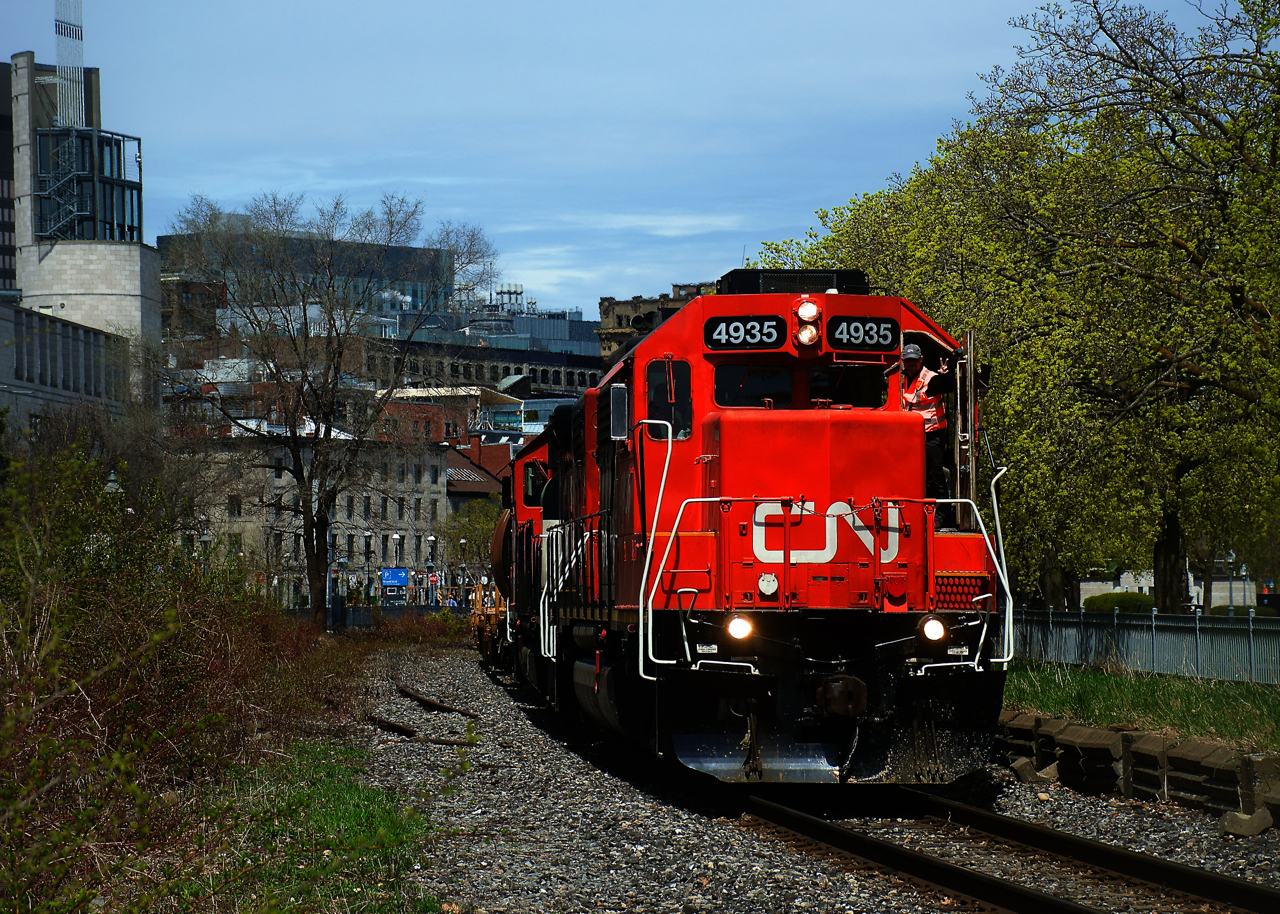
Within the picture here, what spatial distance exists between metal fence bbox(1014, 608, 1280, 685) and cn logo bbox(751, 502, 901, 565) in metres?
10.2

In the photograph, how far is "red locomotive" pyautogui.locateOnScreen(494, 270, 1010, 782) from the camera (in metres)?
10.8

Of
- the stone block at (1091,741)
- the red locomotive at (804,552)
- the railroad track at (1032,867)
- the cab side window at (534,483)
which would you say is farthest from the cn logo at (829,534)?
the cab side window at (534,483)

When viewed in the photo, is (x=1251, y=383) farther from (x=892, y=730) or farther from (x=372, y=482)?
(x=372, y=482)

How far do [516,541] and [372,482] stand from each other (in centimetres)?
2225

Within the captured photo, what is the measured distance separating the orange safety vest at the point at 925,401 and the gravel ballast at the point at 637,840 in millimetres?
3251

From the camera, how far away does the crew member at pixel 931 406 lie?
11.7m

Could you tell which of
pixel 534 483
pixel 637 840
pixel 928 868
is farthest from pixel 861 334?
pixel 534 483

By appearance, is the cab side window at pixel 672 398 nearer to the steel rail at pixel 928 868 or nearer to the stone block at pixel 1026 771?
the steel rail at pixel 928 868

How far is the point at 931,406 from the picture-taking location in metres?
11.8

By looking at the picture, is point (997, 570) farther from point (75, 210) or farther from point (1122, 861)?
point (75, 210)

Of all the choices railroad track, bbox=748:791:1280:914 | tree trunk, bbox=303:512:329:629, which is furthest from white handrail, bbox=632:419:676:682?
tree trunk, bbox=303:512:329:629

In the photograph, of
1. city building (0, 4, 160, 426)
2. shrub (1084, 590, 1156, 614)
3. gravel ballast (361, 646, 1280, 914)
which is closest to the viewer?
gravel ballast (361, 646, 1280, 914)

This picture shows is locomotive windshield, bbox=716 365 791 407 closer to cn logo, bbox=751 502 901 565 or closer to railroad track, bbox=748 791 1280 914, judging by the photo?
cn logo, bbox=751 502 901 565

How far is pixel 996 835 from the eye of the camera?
10.1m
